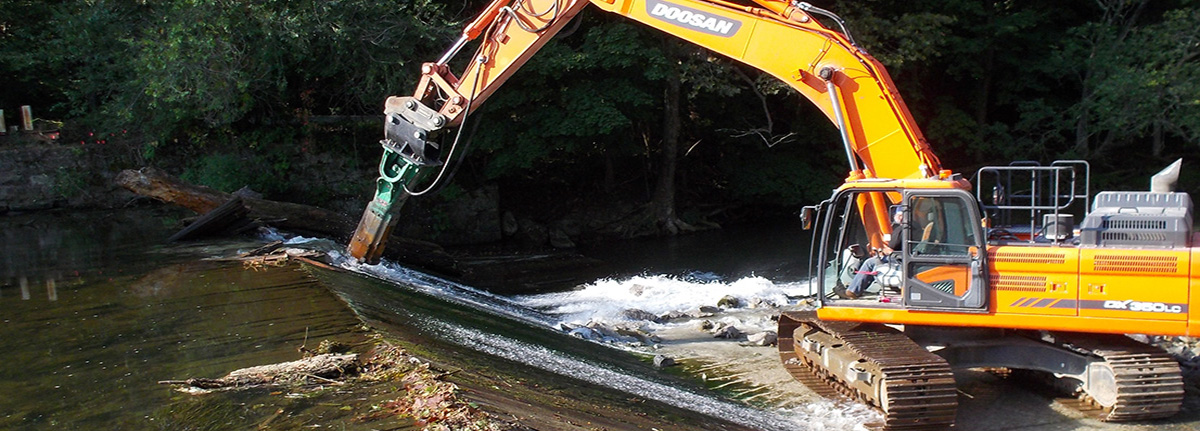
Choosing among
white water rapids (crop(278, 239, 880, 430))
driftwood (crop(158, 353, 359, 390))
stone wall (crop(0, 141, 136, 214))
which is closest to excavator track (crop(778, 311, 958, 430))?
white water rapids (crop(278, 239, 880, 430))

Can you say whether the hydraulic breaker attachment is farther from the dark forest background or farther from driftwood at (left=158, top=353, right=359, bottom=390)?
the dark forest background

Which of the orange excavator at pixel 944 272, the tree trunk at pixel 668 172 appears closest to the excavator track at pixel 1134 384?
the orange excavator at pixel 944 272

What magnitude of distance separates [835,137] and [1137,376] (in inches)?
738

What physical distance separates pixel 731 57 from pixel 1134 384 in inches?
188

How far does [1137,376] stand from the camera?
7.60 metres

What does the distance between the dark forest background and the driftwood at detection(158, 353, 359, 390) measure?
33.6 ft

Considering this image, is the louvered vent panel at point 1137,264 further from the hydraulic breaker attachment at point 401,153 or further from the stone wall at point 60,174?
the stone wall at point 60,174

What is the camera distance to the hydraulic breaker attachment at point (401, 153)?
36.0ft

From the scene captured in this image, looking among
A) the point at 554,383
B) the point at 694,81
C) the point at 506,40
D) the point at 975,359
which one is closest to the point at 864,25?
the point at 694,81

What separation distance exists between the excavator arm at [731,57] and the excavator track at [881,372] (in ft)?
3.80

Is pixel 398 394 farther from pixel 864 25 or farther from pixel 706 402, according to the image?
pixel 864 25

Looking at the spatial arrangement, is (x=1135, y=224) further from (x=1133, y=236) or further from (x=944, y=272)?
(x=944, y=272)

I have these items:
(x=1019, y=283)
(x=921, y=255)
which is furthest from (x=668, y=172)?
(x=1019, y=283)

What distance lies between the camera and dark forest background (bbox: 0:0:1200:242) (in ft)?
61.6
